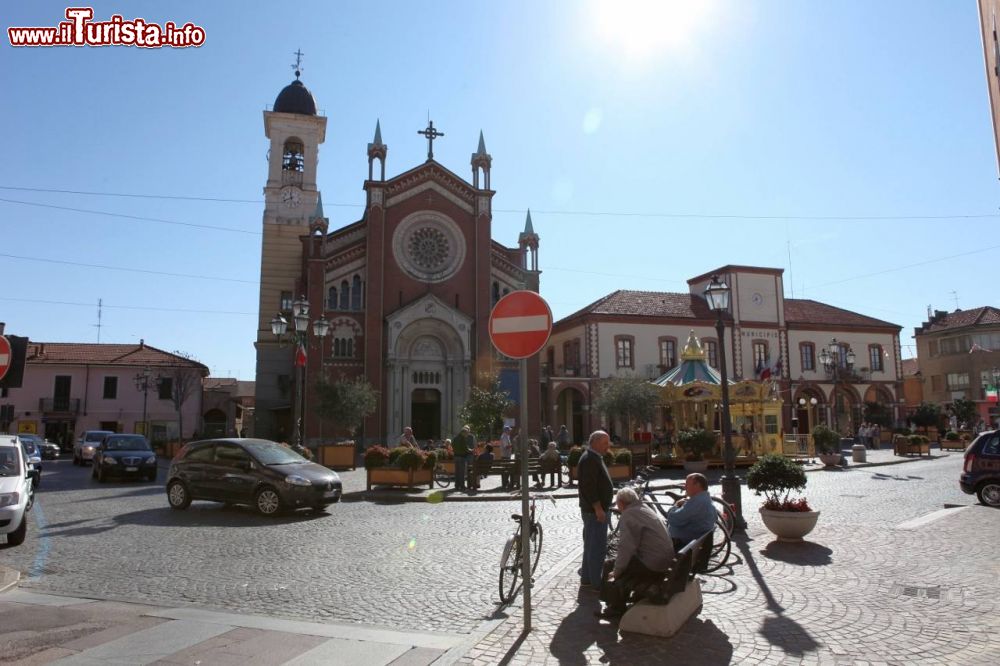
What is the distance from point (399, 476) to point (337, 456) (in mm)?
8887

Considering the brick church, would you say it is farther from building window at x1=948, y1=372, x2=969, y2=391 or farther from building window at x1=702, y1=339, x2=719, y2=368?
building window at x1=948, y1=372, x2=969, y2=391

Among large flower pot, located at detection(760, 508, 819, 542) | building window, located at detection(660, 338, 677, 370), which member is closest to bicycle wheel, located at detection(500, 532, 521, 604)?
large flower pot, located at detection(760, 508, 819, 542)

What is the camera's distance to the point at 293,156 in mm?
46062

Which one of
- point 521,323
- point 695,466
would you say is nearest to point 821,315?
point 695,466

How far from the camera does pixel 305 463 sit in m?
13.8

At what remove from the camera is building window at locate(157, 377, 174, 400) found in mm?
47250

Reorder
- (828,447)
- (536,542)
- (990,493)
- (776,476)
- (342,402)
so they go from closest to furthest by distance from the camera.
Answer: (536,542), (776,476), (990,493), (828,447), (342,402)

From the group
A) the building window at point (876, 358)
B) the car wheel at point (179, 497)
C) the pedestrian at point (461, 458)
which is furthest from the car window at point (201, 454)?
the building window at point (876, 358)

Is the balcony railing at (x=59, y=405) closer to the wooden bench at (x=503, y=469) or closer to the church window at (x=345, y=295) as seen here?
the church window at (x=345, y=295)

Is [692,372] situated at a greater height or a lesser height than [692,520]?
greater

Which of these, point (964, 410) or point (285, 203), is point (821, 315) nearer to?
point (964, 410)

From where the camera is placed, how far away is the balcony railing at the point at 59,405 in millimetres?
45878

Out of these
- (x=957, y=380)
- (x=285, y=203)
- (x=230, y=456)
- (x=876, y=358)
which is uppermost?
(x=285, y=203)

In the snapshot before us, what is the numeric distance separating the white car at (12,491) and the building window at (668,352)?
1516 inches
